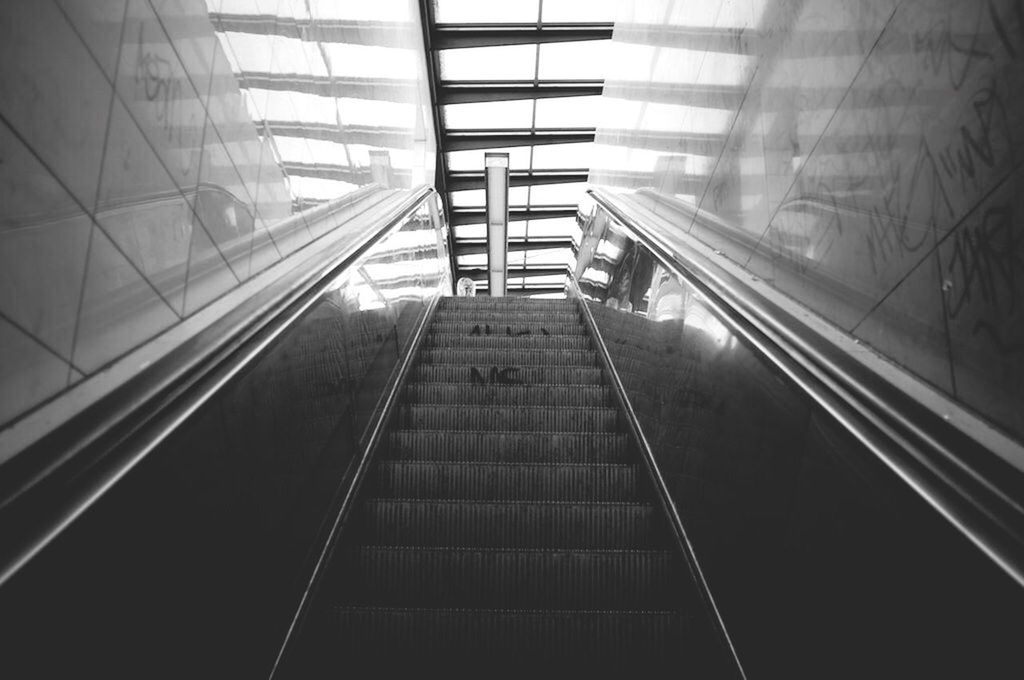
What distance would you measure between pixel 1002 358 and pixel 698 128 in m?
2.76

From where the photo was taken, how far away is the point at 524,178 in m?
12.9

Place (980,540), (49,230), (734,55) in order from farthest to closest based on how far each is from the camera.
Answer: (734,55), (49,230), (980,540)

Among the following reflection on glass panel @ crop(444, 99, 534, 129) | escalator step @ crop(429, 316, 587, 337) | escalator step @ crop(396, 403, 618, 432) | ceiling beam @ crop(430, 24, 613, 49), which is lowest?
escalator step @ crop(396, 403, 618, 432)

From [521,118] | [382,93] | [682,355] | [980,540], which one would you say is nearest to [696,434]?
[682,355]

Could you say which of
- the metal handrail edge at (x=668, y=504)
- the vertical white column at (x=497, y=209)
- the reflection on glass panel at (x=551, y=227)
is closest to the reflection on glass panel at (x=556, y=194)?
the reflection on glass panel at (x=551, y=227)

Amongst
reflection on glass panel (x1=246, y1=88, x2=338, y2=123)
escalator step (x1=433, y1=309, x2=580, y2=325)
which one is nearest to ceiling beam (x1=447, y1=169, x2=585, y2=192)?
escalator step (x1=433, y1=309, x2=580, y2=325)

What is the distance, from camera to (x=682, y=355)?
101 inches

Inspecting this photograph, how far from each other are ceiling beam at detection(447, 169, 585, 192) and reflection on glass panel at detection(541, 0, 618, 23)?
4.17 meters

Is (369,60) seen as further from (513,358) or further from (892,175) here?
(892,175)

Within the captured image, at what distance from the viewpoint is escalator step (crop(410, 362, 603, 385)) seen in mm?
3904

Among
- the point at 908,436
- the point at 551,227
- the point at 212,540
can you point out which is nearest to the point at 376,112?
the point at 212,540

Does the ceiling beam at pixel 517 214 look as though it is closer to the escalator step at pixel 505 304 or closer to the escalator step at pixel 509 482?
the escalator step at pixel 505 304

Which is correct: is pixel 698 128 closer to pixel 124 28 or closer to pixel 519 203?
pixel 124 28

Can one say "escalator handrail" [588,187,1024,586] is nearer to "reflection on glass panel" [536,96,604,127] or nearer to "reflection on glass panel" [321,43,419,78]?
"reflection on glass panel" [321,43,419,78]
